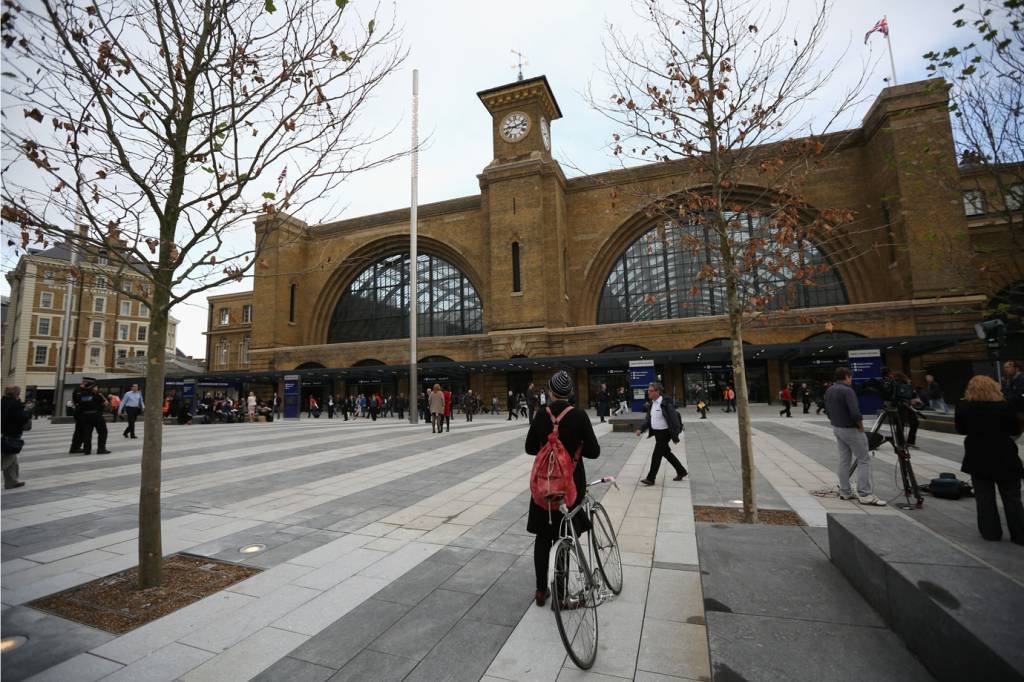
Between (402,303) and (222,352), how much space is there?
1018 inches

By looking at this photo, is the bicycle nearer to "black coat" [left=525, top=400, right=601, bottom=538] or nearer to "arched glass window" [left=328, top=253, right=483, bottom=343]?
"black coat" [left=525, top=400, right=601, bottom=538]

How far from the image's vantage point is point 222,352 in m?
52.7

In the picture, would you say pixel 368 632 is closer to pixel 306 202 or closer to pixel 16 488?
pixel 306 202

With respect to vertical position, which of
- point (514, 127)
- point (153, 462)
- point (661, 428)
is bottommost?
point (661, 428)

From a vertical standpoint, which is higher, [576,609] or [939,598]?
[939,598]

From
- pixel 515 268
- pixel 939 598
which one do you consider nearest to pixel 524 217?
pixel 515 268

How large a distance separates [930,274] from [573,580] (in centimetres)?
3274

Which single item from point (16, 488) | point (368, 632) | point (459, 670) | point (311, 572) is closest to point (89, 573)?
point (311, 572)

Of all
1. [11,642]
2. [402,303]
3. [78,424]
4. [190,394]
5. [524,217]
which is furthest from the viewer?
[402,303]

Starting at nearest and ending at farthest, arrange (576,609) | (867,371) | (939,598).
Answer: (939,598)
(576,609)
(867,371)

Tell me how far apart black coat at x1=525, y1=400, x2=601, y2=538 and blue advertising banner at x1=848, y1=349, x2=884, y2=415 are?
21330 millimetres

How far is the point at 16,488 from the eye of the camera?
7.48 metres

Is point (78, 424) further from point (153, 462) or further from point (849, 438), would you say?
point (849, 438)

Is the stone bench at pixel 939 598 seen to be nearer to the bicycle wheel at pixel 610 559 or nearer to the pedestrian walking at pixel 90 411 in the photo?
the bicycle wheel at pixel 610 559
